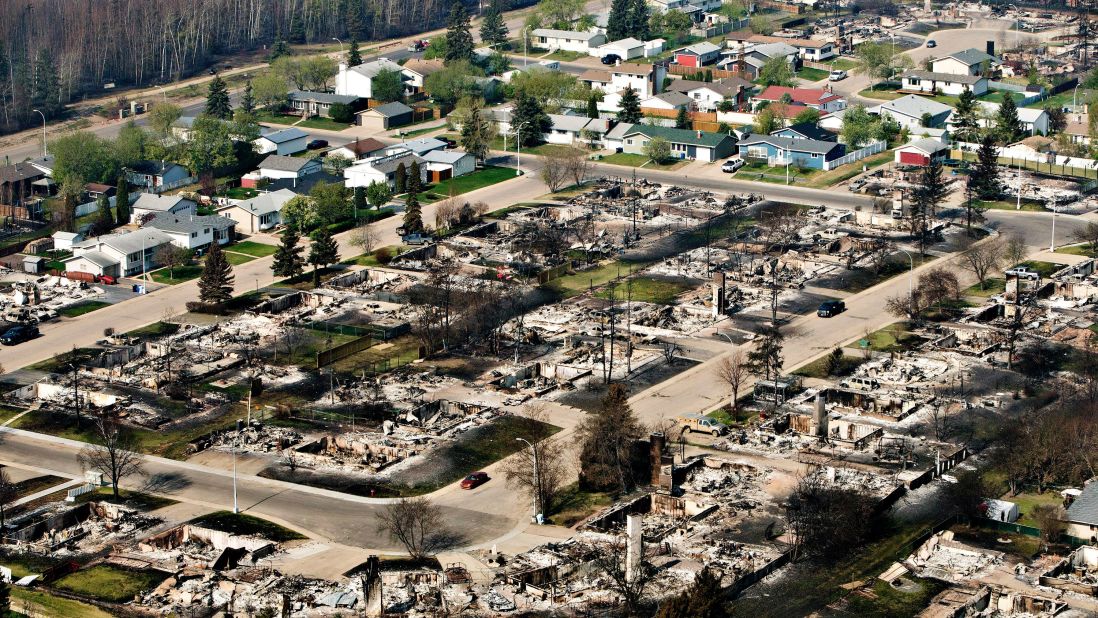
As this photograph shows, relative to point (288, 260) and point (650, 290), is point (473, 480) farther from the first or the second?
point (288, 260)

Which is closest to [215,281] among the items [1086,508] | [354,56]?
[1086,508]

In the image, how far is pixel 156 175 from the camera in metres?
131

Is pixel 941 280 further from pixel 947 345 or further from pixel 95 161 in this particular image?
pixel 95 161

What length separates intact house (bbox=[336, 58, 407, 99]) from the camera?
160 meters

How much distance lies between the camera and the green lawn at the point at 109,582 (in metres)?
65.6

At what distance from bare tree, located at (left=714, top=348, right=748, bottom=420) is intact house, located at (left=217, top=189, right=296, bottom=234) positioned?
40.9 m

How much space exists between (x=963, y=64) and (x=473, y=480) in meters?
99.1

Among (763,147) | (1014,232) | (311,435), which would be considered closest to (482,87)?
(763,147)

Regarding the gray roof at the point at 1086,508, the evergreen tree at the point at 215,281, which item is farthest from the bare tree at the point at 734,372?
the evergreen tree at the point at 215,281

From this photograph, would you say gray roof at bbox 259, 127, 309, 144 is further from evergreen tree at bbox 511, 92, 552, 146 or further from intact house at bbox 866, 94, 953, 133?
intact house at bbox 866, 94, 953, 133

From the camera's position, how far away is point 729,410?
84938 mm

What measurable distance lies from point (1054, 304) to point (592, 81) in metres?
69.9

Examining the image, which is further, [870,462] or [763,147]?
[763,147]

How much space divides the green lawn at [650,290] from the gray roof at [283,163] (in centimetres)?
3581
